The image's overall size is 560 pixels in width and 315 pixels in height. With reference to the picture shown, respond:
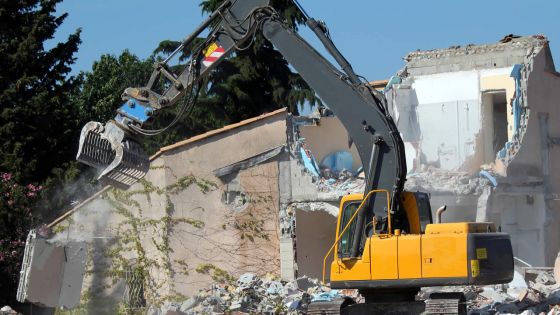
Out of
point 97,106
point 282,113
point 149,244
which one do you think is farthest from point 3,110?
point 97,106

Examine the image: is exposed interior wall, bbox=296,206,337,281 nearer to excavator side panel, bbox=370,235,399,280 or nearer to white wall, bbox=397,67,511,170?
white wall, bbox=397,67,511,170

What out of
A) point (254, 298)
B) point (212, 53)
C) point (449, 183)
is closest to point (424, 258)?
point (212, 53)

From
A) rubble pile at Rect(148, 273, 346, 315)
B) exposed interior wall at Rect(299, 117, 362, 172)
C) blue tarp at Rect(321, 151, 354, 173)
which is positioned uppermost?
exposed interior wall at Rect(299, 117, 362, 172)

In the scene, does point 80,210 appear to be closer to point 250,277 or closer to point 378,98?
point 250,277

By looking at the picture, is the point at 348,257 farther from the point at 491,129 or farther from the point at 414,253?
the point at 491,129

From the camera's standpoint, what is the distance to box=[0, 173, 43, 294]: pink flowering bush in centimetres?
2983

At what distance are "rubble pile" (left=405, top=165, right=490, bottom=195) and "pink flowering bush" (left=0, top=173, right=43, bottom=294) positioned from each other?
1151 centimetres

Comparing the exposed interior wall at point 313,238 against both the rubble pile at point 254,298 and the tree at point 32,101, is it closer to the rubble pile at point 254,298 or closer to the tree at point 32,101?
the rubble pile at point 254,298

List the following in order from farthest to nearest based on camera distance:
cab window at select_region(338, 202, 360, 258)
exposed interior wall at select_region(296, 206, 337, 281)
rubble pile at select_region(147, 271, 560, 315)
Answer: exposed interior wall at select_region(296, 206, 337, 281)
rubble pile at select_region(147, 271, 560, 315)
cab window at select_region(338, 202, 360, 258)

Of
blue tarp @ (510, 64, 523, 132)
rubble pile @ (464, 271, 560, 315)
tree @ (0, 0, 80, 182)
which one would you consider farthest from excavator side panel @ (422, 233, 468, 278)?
tree @ (0, 0, 80, 182)

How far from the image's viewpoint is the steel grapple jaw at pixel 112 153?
18969 mm

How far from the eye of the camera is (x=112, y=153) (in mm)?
19266

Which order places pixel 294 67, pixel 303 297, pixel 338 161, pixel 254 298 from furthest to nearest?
pixel 338 161, pixel 254 298, pixel 303 297, pixel 294 67

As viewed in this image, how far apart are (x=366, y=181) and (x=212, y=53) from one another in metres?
4.29
